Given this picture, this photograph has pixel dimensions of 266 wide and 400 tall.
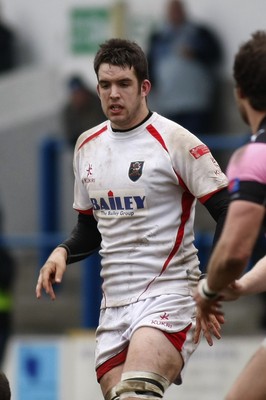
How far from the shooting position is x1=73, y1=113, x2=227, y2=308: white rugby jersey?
7.30 metres

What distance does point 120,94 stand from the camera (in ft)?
24.2

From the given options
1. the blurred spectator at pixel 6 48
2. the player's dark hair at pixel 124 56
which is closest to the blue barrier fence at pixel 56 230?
the blurred spectator at pixel 6 48

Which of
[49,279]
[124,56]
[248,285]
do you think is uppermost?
[124,56]

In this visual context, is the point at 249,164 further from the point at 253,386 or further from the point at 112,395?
the point at 112,395

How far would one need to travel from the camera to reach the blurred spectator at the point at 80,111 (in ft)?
49.5

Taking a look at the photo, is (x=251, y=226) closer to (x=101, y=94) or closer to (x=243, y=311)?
(x=101, y=94)

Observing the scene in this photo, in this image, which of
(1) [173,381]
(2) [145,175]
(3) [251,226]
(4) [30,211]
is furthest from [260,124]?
(4) [30,211]

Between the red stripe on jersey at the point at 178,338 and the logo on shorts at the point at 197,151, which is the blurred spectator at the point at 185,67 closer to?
the logo on shorts at the point at 197,151

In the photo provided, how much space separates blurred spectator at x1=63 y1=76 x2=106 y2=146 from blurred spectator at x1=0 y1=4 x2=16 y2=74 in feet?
4.62

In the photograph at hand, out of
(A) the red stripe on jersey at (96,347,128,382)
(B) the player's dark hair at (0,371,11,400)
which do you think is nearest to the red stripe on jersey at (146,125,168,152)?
(A) the red stripe on jersey at (96,347,128,382)

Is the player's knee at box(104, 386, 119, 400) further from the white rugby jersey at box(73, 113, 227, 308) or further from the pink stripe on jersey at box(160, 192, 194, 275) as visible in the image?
the pink stripe on jersey at box(160, 192, 194, 275)

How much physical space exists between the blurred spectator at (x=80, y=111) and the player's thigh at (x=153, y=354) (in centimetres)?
782

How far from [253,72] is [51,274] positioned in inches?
65.3

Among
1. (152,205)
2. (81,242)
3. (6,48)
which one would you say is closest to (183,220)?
(152,205)
